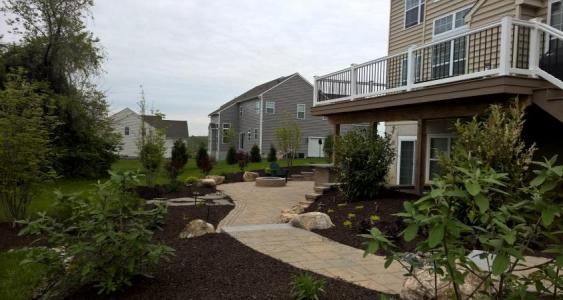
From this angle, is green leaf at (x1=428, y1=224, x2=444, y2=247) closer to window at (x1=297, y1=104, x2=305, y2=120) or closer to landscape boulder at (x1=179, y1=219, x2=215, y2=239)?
landscape boulder at (x1=179, y1=219, x2=215, y2=239)

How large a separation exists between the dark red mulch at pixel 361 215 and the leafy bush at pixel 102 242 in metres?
2.89

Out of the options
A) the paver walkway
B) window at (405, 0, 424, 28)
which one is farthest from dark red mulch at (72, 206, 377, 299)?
window at (405, 0, 424, 28)

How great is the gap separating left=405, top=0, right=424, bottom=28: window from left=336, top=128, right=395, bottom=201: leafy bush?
6122 millimetres

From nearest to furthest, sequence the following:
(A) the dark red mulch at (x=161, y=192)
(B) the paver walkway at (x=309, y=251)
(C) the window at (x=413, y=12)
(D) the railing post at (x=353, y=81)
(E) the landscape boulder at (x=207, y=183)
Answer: (B) the paver walkway at (x=309, y=251) → (D) the railing post at (x=353, y=81) → (A) the dark red mulch at (x=161, y=192) → (C) the window at (x=413, y=12) → (E) the landscape boulder at (x=207, y=183)

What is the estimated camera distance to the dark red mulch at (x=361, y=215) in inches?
229

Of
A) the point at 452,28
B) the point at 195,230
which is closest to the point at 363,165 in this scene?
the point at 195,230

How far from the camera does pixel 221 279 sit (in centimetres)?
400

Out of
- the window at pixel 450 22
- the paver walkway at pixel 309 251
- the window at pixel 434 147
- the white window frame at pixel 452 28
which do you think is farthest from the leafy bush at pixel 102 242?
the window at pixel 450 22

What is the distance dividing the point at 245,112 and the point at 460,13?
1012 inches

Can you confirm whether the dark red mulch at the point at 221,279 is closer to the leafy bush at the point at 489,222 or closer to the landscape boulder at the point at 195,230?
the landscape boulder at the point at 195,230

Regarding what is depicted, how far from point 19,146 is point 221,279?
16.9 feet

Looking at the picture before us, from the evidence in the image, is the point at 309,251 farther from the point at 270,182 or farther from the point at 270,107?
the point at 270,107

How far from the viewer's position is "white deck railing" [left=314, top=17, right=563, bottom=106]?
6.38 meters

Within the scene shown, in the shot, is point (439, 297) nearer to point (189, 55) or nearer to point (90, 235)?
point (90, 235)
